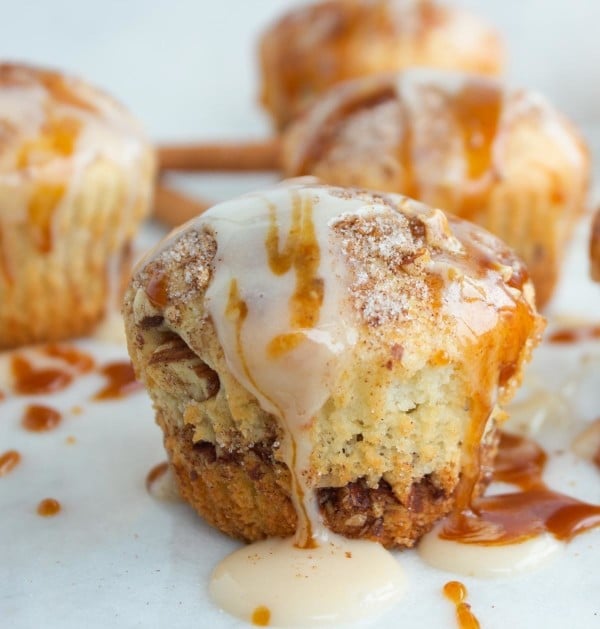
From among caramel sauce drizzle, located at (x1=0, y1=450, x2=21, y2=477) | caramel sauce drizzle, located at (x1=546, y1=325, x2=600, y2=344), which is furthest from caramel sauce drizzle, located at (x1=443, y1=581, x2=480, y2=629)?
caramel sauce drizzle, located at (x1=546, y1=325, x2=600, y2=344)

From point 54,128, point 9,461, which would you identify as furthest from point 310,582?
point 54,128

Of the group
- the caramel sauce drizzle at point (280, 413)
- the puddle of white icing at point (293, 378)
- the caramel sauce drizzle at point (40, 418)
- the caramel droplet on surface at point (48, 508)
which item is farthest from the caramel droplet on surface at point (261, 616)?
the caramel sauce drizzle at point (40, 418)

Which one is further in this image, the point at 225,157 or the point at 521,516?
the point at 225,157

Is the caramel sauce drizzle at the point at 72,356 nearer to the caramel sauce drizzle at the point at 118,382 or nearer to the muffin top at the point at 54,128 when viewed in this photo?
the caramel sauce drizzle at the point at 118,382

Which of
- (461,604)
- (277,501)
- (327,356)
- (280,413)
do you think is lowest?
(461,604)

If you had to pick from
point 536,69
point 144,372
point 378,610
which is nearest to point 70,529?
point 144,372

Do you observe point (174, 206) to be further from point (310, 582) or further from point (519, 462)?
point (310, 582)

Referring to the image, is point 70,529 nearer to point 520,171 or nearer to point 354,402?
point 354,402
